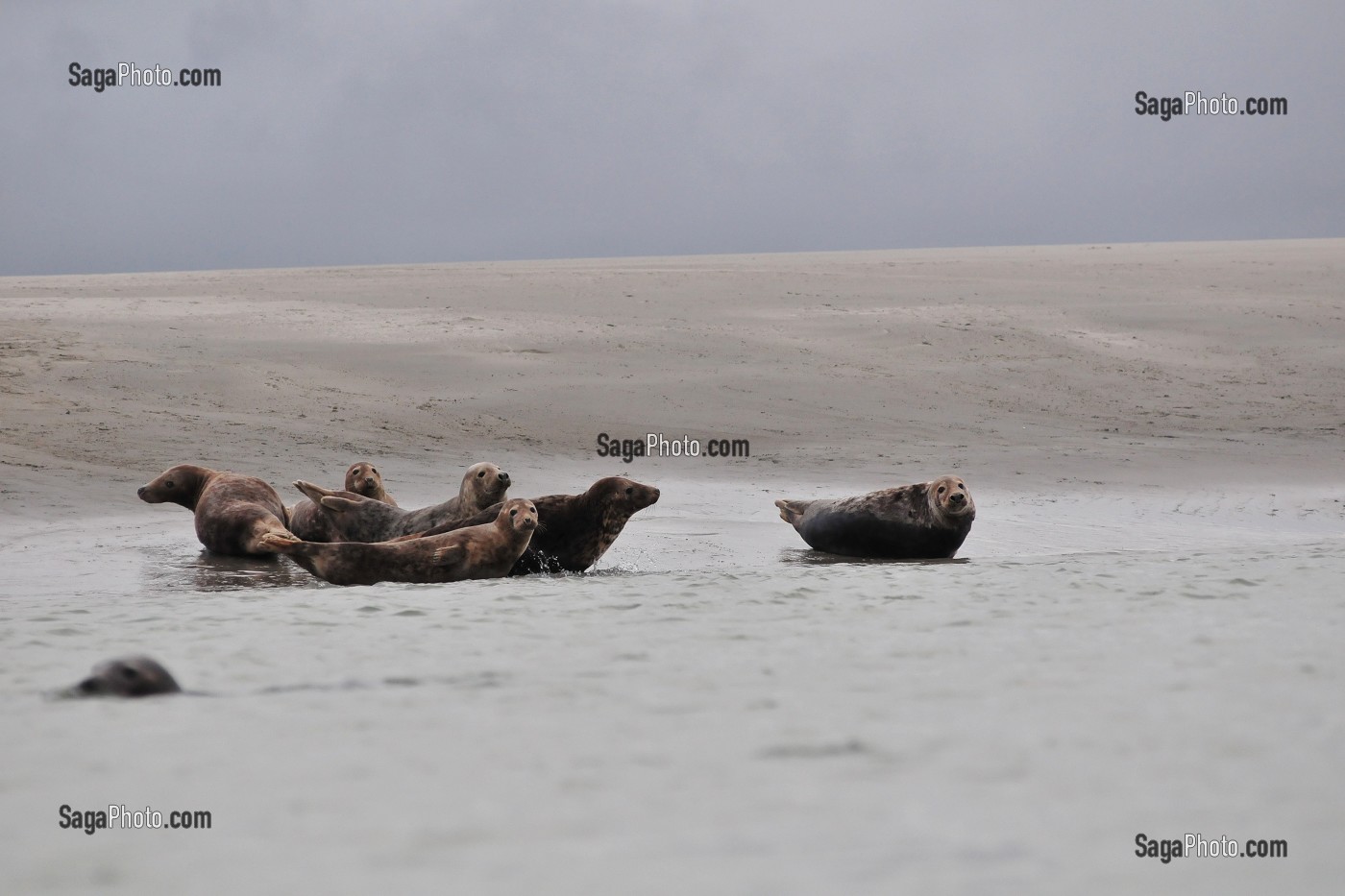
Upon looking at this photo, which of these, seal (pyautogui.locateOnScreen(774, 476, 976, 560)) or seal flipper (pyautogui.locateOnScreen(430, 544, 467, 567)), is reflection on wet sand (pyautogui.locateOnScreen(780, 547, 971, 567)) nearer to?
seal (pyautogui.locateOnScreen(774, 476, 976, 560))

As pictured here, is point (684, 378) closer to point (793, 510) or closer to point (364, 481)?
point (793, 510)

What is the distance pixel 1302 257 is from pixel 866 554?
1927cm

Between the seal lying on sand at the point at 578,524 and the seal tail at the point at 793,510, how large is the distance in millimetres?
1321

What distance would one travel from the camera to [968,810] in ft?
8.64

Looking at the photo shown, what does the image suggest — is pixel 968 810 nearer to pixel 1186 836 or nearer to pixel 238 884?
pixel 1186 836

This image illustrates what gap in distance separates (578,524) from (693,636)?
2379mm

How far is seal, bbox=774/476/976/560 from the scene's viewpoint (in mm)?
7141

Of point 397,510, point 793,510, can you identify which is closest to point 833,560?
point 793,510

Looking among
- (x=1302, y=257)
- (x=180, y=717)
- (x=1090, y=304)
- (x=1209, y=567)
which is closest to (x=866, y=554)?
(x=1209, y=567)

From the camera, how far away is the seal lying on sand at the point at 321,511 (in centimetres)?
739

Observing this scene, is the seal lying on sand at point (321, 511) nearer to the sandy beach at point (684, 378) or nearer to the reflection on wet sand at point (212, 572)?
the reflection on wet sand at point (212, 572)

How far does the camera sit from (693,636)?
14.5 ft

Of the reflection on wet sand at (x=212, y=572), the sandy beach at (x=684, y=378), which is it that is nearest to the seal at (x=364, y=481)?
the reflection on wet sand at (x=212, y=572)

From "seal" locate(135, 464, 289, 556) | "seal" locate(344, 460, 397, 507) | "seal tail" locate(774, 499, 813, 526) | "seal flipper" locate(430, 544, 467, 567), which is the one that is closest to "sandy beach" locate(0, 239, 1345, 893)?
"seal tail" locate(774, 499, 813, 526)
